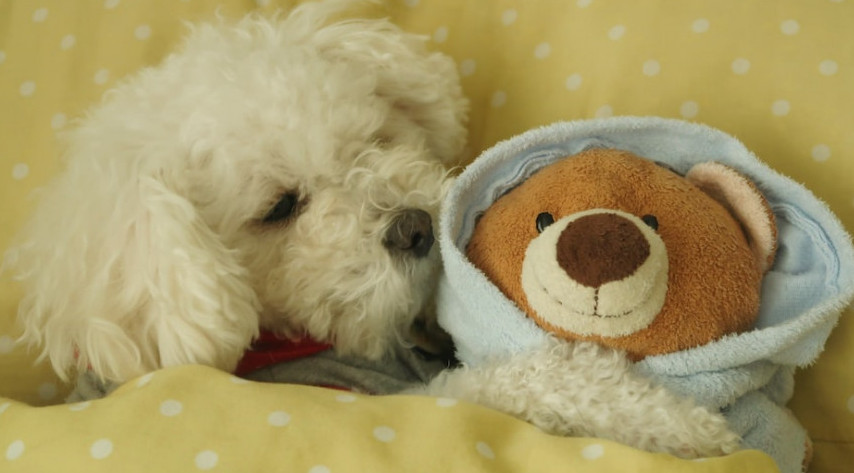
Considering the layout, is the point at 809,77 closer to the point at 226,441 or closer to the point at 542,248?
the point at 542,248

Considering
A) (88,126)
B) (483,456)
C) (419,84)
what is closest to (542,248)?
(483,456)

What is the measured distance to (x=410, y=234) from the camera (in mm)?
988

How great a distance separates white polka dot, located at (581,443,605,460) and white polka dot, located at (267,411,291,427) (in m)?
0.28

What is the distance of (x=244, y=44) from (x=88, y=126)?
0.26 metres

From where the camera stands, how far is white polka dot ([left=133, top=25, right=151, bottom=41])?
1.48 metres

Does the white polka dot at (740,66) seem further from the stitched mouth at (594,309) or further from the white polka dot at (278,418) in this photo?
the white polka dot at (278,418)

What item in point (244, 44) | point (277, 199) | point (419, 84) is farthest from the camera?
point (419, 84)

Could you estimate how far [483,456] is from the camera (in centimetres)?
69

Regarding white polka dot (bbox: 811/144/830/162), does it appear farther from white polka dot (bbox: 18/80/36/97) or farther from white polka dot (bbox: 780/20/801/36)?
white polka dot (bbox: 18/80/36/97)


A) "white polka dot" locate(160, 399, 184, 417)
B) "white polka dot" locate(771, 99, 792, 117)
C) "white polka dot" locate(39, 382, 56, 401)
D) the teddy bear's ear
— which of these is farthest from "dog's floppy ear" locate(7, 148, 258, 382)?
"white polka dot" locate(771, 99, 792, 117)

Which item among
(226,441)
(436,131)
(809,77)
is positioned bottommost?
(226,441)

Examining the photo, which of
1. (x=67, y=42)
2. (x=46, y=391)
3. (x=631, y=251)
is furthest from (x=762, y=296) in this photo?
(x=67, y=42)

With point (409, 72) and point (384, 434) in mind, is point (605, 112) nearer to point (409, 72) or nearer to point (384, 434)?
point (409, 72)

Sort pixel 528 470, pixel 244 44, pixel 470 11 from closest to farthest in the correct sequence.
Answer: pixel 528 470, pixel 244 44, pixel 470 11
